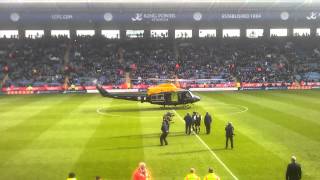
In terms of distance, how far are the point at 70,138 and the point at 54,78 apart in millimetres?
44929

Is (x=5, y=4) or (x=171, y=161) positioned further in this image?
(x=5, y=4)

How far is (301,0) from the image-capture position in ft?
238

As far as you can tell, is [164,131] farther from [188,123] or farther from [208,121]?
[208,121]

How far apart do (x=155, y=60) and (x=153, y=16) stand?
26.1 ft

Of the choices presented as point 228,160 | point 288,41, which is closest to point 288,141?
point 228,160

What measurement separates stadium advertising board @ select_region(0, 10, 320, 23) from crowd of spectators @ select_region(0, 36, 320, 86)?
5.19 m

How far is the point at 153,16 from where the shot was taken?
78000 mm

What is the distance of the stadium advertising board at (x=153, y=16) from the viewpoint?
77.8 meters

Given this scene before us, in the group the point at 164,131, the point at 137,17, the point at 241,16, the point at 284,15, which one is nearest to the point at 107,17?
the point at 137,17

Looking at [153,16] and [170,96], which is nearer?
[170,96]

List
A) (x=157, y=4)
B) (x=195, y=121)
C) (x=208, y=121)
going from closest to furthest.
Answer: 1. (x=208, y=121)
2. (x=195, y=121)
3. (x=157, y=4)

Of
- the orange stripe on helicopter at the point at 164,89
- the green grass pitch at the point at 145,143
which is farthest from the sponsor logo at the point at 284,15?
the orange stripe on helicopter at the point at 164,89

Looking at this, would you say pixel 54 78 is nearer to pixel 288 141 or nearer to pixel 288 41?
pixel 288 41

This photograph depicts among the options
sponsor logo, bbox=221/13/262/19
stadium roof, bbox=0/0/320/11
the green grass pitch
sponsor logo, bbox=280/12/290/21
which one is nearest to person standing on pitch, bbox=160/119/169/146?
the green grass pitch
